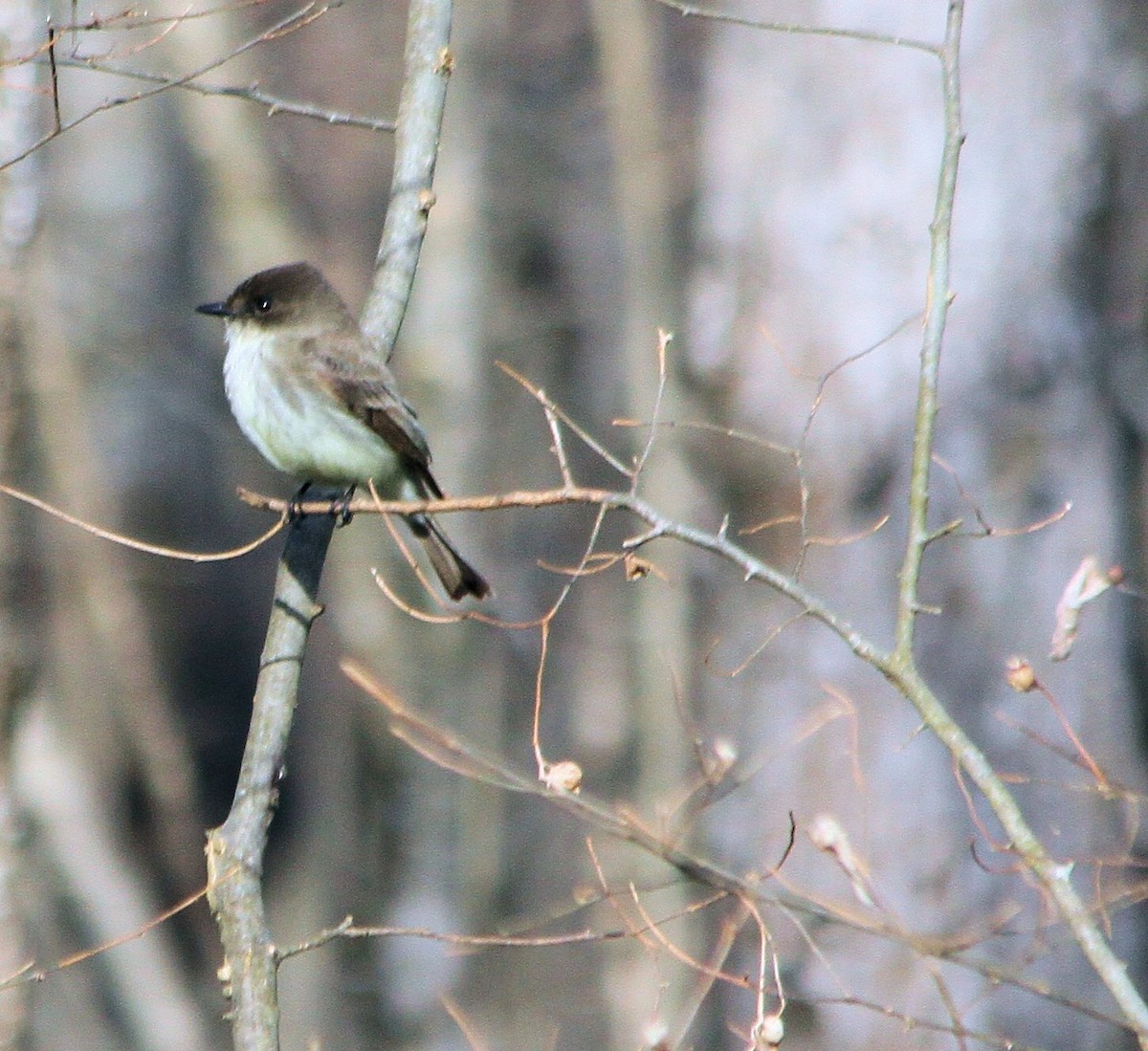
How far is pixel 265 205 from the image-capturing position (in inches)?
251

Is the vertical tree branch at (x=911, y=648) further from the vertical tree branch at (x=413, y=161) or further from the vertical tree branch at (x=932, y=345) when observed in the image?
the vertical tree branch at (x=413, y=161)

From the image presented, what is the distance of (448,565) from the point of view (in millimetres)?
4316

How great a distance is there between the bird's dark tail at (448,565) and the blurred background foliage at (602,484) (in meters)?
0.26

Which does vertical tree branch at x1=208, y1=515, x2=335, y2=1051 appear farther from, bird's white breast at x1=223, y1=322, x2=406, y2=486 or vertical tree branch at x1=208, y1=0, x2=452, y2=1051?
bird's white breast at x1=223, y1=322, x2=406, y2=486

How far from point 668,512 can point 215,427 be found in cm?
235

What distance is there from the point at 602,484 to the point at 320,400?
17.2 ft

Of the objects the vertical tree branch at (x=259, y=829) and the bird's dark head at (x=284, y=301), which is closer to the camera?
the vertical tree branch at (x=259, y=829)

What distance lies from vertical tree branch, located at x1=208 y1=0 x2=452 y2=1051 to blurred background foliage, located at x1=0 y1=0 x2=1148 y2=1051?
262 millimetres

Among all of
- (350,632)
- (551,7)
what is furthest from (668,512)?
(551,7)

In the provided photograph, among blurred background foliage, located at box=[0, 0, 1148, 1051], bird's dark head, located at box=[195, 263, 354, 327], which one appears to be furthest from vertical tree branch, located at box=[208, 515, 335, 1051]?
bird's dark head, located at box=[195, 263, 354, 327]

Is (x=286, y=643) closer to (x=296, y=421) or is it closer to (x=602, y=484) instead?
(x=296, y=421)

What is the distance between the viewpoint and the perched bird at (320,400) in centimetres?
409

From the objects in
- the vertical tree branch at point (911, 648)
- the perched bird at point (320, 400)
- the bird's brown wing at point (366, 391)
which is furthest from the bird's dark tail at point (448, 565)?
the vertical tree branch at point (911, 648)

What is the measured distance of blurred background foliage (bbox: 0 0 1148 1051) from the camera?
4348mm
